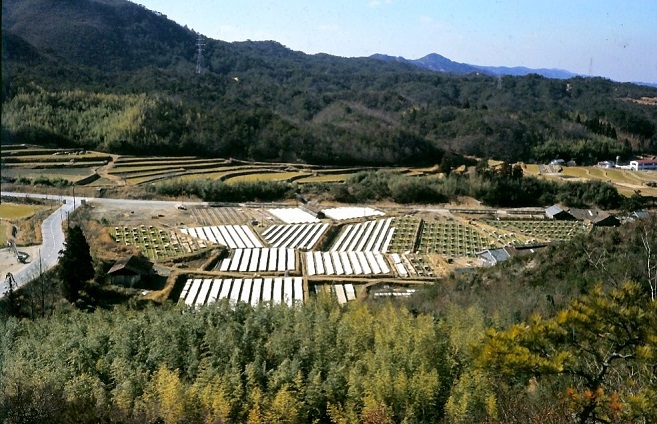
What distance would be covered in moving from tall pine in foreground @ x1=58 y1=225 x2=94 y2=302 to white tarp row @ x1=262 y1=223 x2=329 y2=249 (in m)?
6.42

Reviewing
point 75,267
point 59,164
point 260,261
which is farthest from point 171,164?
point 75,267

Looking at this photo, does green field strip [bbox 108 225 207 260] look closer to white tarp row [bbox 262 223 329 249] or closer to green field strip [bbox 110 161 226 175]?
white tarp row [bbox 262 223 329 249]

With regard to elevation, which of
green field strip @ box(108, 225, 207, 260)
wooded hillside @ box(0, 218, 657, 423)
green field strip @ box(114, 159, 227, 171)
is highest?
wooded hillside @ box(0, 218, 657, 423)

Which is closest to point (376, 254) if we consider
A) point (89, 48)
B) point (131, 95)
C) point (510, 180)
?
point (510, 180)

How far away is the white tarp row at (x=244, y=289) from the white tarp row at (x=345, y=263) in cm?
104

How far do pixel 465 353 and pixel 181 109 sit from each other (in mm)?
31507

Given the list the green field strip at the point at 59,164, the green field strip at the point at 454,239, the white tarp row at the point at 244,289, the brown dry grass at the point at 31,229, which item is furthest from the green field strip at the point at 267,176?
the white tarp row at the point at 244,289

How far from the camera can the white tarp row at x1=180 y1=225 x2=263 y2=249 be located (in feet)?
60.1

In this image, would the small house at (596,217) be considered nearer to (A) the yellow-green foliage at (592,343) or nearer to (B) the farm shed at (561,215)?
(B) the farm shed at (561,215)

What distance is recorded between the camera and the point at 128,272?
553 inches

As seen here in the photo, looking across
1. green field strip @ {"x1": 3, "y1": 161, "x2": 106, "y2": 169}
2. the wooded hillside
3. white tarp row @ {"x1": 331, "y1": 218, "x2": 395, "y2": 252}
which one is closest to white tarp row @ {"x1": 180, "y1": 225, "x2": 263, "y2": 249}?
white tarp row @ {"x1": 331, "y1": 218, "x2": 395, "y2": 252}

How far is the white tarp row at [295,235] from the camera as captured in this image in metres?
18.5

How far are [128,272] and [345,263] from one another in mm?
5821

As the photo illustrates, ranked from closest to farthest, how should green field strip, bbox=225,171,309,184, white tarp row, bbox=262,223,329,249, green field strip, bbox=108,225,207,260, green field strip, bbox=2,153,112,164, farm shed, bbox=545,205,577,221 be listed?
1. green field strip, bbox=108,225,207,260
2. white tarp row, bbox=262,223,329,249
3. farm shed, bbox=545,205,577,221
4. green field strip, bbox=2,153,112,164
5. green field strip, bbox=225,171,309,184
